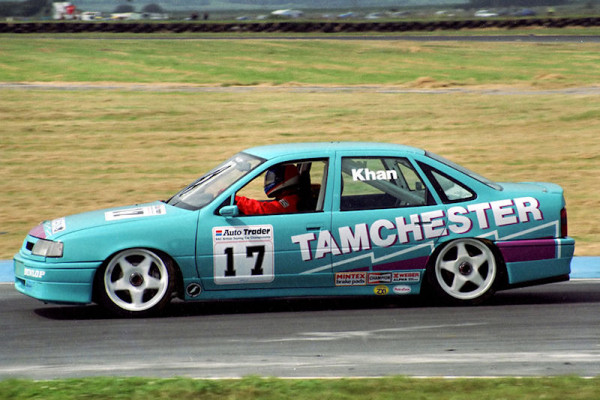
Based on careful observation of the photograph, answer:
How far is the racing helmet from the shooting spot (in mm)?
7590

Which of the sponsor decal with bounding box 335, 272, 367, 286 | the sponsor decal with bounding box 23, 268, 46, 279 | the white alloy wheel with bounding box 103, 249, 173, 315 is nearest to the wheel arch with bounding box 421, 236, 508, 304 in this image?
the sponsor decal with bounding box 335, 272, 367, 286

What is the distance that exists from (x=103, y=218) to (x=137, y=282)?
0.63m

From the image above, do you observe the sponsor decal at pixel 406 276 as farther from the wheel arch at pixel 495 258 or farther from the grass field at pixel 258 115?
the grass field at pixel 258 115

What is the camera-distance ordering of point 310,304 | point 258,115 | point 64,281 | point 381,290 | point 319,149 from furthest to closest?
1. point 258,115
2. point 310,304
3. point 319,149
4. point 381,290
5. point 64,281

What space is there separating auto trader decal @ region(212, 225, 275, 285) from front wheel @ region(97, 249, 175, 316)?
404 millimetres

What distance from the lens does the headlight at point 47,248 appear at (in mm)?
7082

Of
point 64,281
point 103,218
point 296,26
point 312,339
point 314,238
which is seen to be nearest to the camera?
point 312,339

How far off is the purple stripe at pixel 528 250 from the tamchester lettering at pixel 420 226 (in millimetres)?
186

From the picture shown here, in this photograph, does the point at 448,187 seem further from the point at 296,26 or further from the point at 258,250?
the point at 296,26

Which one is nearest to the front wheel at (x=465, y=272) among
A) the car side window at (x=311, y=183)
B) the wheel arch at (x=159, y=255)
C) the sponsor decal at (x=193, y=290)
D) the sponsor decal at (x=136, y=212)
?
the car side window at (x=311, y=183)

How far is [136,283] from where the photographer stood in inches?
283

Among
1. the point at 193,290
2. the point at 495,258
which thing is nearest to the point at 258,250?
the point at 193,290

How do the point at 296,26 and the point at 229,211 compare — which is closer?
the point at 229,211

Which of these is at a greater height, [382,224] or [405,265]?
[382,224]
